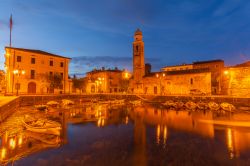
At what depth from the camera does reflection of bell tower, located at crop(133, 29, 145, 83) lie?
5841cm

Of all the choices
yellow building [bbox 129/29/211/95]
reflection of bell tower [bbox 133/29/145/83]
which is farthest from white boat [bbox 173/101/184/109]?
Result: reflection of bell tower [bbox 133/29/145/83]

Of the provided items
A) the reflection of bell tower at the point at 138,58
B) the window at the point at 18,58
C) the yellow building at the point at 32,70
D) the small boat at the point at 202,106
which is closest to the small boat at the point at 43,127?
the yellow building at the point at 32,70

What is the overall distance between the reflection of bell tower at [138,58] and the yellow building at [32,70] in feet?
78.9

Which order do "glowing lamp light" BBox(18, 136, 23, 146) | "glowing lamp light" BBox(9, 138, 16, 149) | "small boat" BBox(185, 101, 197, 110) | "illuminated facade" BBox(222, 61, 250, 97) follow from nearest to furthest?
"glowing lamp light" BBox(9, 138, 16, 149)
"glowing lamp light" BBox(18, 136, 23, 146)
"small boat" BBox(185, 101, 197, 110)
"illuminated facade" BBox(222, 61, 250, 97)

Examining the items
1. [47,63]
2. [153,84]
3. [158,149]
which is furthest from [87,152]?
[153,84]

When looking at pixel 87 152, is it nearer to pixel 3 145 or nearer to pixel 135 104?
pixel 3 145

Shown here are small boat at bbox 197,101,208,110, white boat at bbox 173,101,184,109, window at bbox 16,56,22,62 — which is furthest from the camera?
window at bbox 16,56,22,62

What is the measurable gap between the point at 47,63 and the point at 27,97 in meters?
13.2

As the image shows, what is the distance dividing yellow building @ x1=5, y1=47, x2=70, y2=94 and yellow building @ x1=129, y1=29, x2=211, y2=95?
24473 millimetres

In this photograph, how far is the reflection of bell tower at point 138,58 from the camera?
192ft

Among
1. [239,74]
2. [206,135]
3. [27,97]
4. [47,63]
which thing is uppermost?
[47,63]

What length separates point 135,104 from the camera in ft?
136

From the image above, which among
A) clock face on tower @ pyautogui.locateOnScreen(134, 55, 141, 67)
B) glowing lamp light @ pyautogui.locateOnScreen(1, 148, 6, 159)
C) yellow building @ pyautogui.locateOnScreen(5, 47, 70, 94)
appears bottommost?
glowing lamp light @ pyautogui.locateOnScreen(1, 148, 6, 159)

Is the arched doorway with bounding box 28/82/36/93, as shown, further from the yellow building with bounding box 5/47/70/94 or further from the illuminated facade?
the illuminated facade
